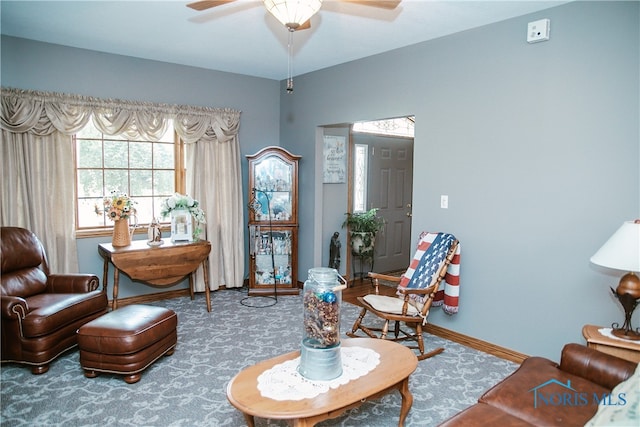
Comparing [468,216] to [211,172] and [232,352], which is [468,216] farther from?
[211,172]

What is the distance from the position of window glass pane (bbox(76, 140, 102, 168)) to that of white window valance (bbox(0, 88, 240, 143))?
224mm

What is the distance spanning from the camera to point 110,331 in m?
2.73

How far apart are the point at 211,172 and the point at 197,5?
2602mm

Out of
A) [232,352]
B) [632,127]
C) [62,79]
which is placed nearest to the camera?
[632,127]

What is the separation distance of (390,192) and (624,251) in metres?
3.70

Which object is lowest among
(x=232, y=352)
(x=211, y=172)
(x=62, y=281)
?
(x=232, y=352)

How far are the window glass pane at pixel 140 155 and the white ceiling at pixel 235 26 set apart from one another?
887 millimetres

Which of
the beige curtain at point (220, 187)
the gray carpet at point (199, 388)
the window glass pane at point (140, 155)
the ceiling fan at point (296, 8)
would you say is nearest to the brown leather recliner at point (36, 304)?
the gray carpet at point (199, 388)

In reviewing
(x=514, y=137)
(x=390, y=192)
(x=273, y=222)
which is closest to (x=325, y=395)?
(x=514, y=137)

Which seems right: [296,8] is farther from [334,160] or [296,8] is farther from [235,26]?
[334,160]

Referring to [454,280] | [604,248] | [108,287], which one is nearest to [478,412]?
[604,248]

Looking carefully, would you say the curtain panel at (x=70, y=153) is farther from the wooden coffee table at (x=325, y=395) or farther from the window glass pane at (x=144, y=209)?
the wooden coffee table at (x=325, y=395)

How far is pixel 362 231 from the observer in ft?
17.2

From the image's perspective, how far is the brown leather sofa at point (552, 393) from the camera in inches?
66.2
